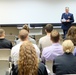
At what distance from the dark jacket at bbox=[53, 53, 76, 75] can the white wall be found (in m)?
8.28

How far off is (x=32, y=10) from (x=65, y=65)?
334 inches

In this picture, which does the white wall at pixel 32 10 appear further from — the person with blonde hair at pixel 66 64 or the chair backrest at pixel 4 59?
the person with blonde hair at pixel 66 64

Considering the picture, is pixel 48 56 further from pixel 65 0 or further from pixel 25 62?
pixel 65 0

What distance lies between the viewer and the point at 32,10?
11.5 metres

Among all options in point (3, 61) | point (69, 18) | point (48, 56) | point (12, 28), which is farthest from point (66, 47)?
point (12, 28)

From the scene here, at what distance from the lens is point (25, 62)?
267 centimetres

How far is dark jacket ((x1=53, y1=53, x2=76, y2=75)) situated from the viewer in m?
3.18

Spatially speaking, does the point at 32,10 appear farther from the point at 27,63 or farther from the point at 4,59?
the point at 27,63

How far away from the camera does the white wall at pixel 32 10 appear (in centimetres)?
1134

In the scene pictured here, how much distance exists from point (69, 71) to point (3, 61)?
5.17 feet

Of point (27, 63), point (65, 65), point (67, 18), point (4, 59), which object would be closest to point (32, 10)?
point (67, 18)

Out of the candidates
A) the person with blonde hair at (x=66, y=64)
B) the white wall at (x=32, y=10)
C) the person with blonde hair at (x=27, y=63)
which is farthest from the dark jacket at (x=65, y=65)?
the white wall at (x=32, y=10)

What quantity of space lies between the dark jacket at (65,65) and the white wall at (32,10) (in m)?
8.28

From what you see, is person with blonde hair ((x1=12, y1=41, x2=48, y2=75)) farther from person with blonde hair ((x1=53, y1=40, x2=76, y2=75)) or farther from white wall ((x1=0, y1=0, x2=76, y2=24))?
white wall ((x1=0, y1=0, x2=76, y2=24))
